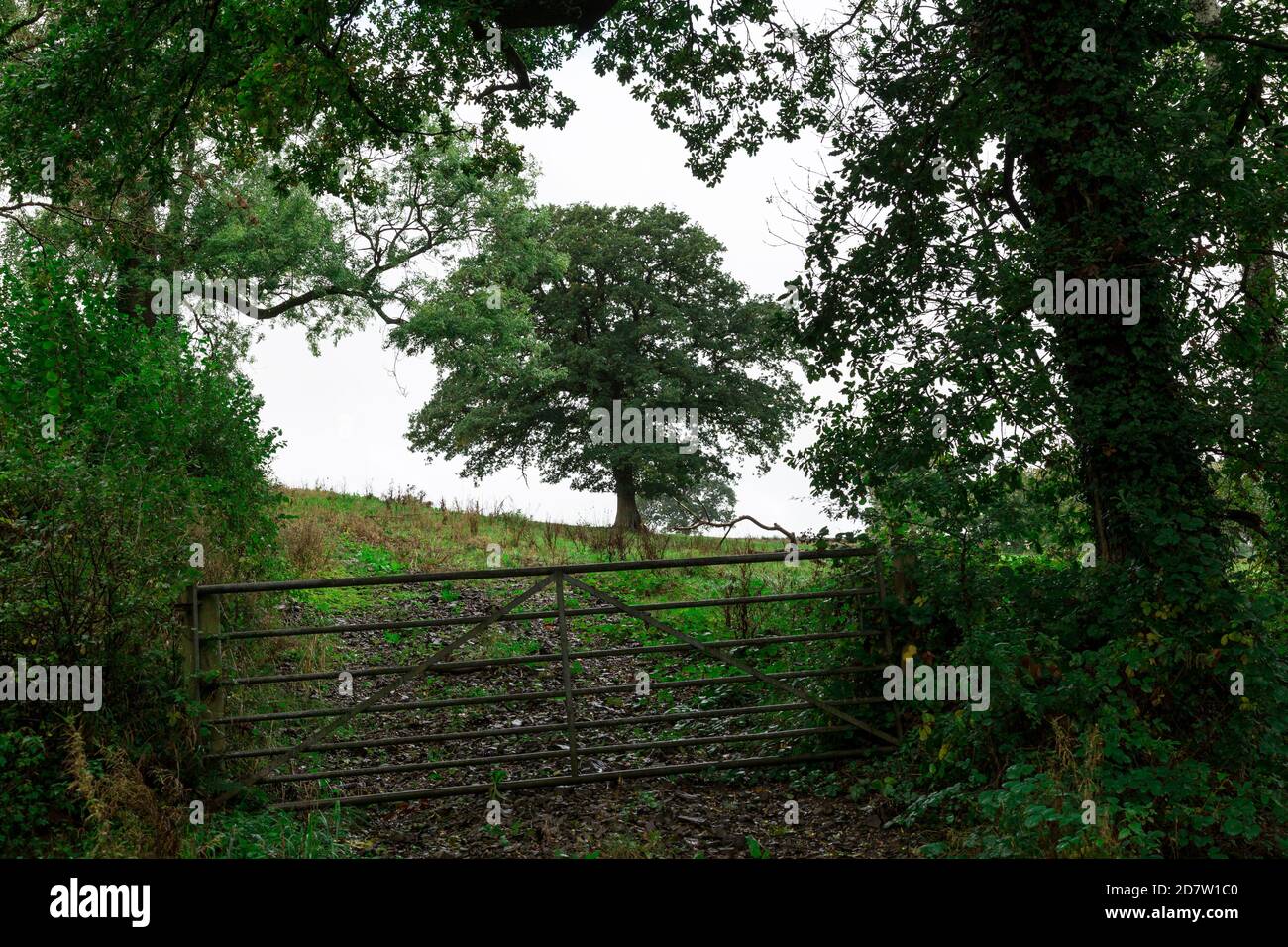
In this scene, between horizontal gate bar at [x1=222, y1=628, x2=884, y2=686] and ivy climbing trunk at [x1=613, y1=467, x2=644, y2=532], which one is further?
ivy climbing trunk at [x1=613, y1=467, x2=644, y2=532]

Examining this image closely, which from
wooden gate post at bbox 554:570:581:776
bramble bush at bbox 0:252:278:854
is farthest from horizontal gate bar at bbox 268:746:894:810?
bramble bush at bbox 0:252:278:854

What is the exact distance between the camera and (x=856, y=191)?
9.25 meters

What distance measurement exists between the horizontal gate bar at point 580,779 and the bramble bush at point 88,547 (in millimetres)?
1212

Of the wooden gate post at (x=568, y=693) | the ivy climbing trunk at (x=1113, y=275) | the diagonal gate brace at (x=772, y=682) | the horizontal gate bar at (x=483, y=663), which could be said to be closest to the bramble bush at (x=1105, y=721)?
the diagonal gate brace at (x=772, y=682)

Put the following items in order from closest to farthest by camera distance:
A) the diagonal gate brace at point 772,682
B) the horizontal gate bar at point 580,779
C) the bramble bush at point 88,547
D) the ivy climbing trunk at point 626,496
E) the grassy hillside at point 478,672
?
1. the bramble bush at point 88,547
2. the grassy hillside at point 478,672
3. the horizontal gate bar at point 580,779
4. the diagonal gate brace at point 772,682
5. the ivy climbing trunk at point 626,496

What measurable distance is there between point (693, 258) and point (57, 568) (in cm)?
2558

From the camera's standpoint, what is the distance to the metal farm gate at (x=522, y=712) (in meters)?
7.88

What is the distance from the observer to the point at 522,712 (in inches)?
437

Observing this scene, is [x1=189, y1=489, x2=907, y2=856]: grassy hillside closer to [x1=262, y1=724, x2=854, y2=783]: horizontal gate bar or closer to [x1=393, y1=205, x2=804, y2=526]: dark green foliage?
[x1=262, y1=724, x2=854, y2=783]: horizontal gate bar

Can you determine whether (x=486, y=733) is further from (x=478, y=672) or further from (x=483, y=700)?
(x=478, y=672)

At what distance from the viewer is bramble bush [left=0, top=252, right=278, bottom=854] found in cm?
673

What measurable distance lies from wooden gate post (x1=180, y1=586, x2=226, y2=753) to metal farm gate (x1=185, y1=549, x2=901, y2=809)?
12mm

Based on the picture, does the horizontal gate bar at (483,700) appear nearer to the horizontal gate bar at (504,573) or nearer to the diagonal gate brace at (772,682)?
the diagonal gate brace at (772,682)
